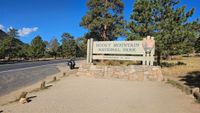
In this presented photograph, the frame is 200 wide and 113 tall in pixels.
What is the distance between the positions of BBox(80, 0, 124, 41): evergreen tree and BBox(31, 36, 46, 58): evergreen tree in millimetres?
36154

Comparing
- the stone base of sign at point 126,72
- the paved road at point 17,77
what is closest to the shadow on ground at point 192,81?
the stone base of sign at point 126,72

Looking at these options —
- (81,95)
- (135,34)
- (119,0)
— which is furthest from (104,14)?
(81,95)

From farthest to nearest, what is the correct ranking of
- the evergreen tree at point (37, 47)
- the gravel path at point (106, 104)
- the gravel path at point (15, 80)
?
1. the evergreen tree at point (37, 47)
2. the gravel path at point (15, 80)
3. the gravel path at point (106, 104)

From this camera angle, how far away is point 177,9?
82.2 ft

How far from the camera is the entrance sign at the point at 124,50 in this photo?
1900cm

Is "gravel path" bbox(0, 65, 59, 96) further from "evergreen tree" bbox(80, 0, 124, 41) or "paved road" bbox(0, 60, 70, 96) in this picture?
"evergreen tree" bbox(80, 0, 124, 41)

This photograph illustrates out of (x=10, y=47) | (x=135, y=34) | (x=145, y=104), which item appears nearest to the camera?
(x=145, y=104)

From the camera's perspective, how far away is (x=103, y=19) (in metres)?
41.3

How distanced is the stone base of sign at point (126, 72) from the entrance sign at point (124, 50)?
0.96m

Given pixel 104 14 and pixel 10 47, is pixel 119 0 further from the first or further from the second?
pixel 10 47

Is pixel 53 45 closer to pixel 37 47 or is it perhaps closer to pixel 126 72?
pixel 37 47

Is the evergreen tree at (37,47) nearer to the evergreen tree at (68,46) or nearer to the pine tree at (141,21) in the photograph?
the evergreen tree at (68,46)

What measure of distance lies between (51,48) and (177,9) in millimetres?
93470

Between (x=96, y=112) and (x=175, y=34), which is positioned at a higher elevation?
(x=175, y=34)
